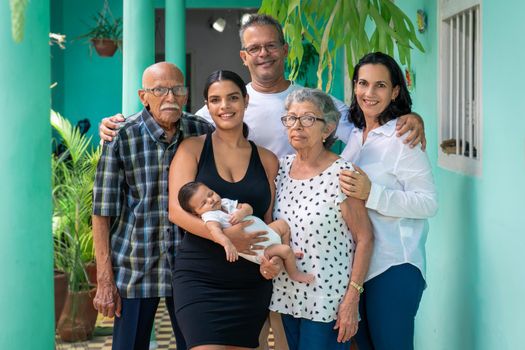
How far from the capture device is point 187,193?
288 centimetres

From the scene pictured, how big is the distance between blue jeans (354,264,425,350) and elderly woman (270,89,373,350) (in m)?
0.11

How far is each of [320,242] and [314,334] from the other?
0.35 metres

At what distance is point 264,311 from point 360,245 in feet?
1.51

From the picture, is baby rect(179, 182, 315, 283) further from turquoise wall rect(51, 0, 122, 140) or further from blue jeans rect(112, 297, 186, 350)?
turquoise wall rect(51, 0, 122, 140)

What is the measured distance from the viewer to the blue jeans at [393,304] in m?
3.03

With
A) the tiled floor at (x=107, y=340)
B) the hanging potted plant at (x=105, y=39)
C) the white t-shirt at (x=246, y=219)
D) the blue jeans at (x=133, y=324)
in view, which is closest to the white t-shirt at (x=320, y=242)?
the white t-shirt at (x=246, y=219)

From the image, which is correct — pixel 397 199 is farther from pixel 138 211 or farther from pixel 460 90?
pixel 460 90

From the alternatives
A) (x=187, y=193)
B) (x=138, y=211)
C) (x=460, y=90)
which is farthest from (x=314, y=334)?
(x=460, y=90)

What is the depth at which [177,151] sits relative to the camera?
3.06 meters

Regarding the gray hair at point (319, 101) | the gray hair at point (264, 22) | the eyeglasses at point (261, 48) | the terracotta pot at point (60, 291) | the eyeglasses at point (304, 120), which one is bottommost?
the terracotta pot at point (60, 291)

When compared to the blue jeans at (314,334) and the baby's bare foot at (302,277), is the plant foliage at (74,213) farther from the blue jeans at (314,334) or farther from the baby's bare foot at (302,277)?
the baby's bare foot at (302,277)
